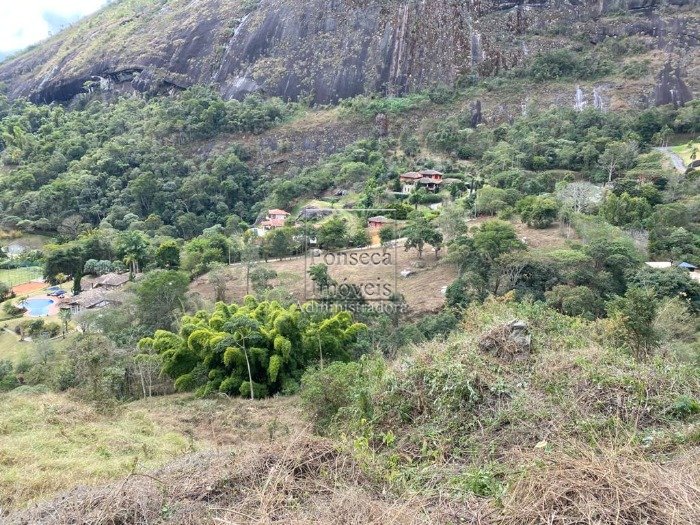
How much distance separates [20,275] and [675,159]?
32078mm

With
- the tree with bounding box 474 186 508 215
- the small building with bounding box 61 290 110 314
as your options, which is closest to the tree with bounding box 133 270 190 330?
the small building with bounding box 61 290 110 314

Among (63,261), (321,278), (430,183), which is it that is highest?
(430,183)

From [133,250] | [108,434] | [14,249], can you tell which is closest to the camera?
[108,434]

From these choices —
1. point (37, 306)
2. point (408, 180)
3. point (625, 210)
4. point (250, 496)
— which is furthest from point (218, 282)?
point (625, 210)

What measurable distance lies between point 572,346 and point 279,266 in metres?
14.2

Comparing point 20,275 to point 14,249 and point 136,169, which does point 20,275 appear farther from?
point 136,169

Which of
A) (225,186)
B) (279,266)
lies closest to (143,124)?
(225,186)

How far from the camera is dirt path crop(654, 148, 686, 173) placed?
22145mm

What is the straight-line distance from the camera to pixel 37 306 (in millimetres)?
19516

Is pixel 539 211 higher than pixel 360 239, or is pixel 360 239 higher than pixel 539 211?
pixel 539 211

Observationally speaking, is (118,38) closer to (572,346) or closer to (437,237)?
(437,237)

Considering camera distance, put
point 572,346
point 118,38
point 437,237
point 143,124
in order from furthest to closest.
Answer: point 118,38 < point 143,124 < point 437,237 < point 572,346

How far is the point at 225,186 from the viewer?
3086 centimetres

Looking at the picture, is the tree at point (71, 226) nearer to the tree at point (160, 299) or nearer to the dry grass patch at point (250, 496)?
the tree at point (160, 299)
